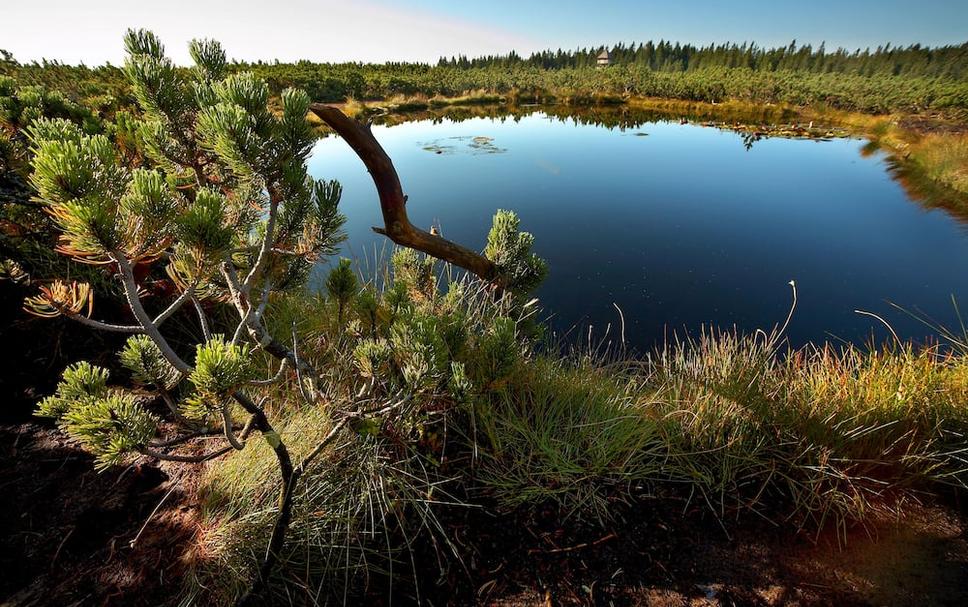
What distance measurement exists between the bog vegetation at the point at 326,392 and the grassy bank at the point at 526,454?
12 millimetres

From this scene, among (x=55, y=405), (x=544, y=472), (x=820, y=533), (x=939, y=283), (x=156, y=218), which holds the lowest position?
(x=939, y=283)

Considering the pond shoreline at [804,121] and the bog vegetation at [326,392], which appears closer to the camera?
the bog vegetation at [326,392]

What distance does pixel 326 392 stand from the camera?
172cm

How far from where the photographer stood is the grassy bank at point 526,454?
138 centimetres

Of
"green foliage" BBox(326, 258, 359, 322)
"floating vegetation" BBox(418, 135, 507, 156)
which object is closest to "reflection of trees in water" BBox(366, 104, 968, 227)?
"floating vegetation" BBox(418, 135, 507, 156)

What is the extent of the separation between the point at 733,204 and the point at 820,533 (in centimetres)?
868

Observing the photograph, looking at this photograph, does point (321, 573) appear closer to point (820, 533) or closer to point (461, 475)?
point (461, 475)

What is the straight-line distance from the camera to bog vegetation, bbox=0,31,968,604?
836 mm

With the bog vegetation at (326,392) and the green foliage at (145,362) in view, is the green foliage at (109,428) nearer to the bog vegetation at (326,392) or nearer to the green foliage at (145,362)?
the bog vegetation at (326,392)

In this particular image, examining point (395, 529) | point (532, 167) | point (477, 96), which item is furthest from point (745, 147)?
point (477, 96)

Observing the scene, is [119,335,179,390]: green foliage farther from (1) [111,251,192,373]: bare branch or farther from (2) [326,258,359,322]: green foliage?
(2) [326,258,359,322]: green foliage

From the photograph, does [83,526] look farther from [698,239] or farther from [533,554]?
[698,239]

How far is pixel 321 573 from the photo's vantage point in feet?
4.55

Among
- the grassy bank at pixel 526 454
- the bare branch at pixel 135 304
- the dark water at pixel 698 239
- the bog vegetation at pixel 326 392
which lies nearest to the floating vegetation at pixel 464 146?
the dark water at pixel 698 239
